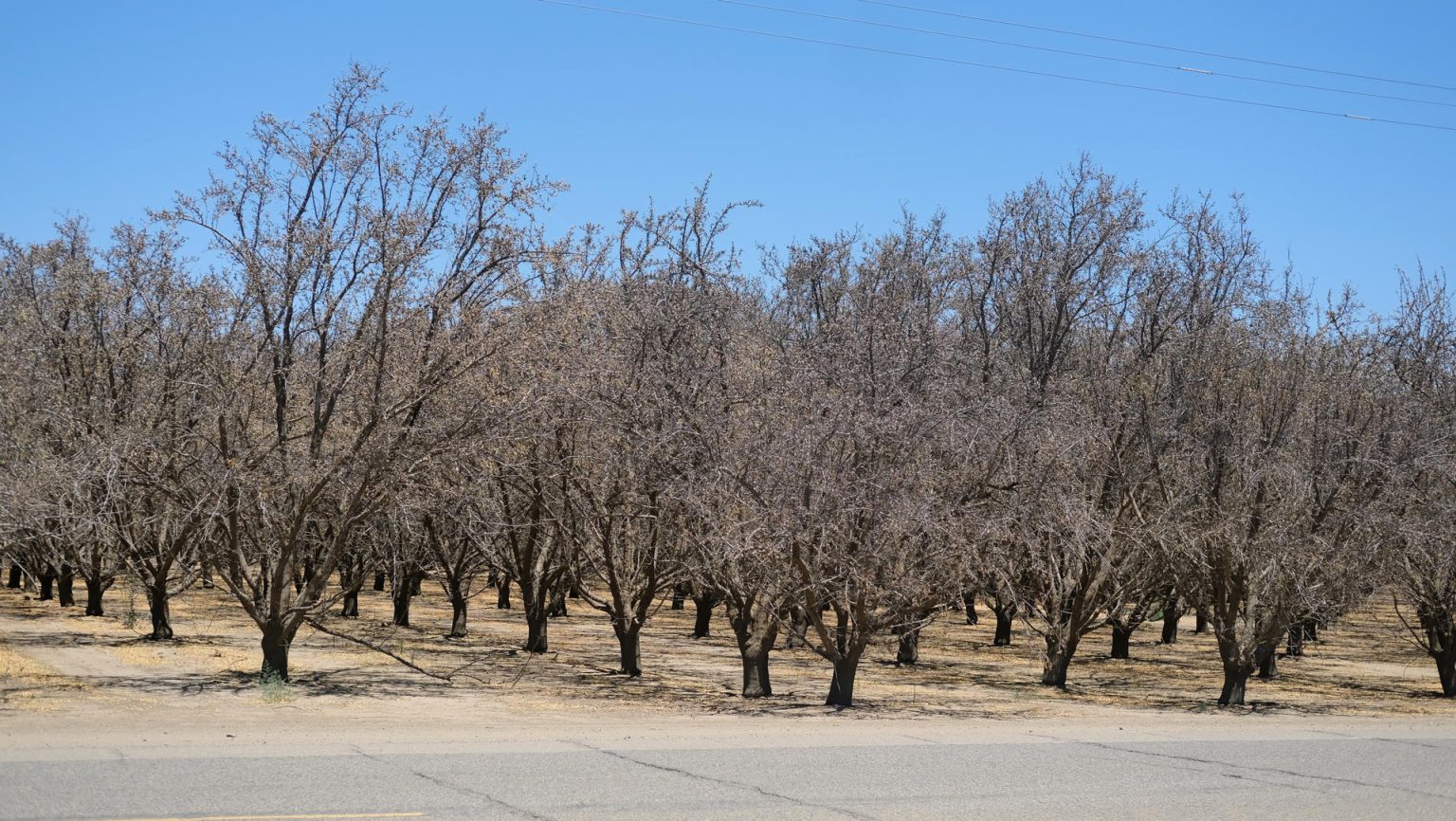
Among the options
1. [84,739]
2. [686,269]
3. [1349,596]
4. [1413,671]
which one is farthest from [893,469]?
[1413,671]

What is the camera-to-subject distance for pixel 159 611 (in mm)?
26078

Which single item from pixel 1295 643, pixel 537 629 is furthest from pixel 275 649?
pixel 1295 643

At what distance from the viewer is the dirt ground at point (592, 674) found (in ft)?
59.6

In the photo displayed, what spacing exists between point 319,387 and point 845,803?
37.6ft

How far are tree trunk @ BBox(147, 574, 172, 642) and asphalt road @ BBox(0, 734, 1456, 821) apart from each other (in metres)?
15.4

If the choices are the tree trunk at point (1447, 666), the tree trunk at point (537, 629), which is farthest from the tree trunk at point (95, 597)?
the tree trunk at point (1447, 666)

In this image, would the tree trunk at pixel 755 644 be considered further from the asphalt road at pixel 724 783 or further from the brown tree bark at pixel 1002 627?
the brown tree bark at pixel 1002 627

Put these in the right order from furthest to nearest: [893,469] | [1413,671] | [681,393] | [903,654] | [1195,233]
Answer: [1413,671]
[903,654]
[1195,233]
[681,393]
[893,469]

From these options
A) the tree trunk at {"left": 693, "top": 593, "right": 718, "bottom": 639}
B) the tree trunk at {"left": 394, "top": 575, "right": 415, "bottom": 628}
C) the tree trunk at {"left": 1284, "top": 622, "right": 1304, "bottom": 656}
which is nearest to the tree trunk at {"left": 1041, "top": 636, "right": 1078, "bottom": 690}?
the tree trunk at {"left": 1284, "top": 622, "right": 1304, "bottom": 656}

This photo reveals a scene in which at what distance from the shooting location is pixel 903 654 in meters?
28.1

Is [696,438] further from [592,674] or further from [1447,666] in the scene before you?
[1447,666]

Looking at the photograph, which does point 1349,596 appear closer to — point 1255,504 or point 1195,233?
point 1255,504

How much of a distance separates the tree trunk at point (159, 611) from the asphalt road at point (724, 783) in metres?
15.4

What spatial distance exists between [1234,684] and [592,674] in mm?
10671
